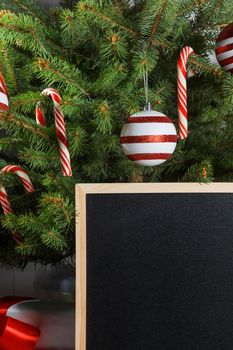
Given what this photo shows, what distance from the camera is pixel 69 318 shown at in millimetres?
968

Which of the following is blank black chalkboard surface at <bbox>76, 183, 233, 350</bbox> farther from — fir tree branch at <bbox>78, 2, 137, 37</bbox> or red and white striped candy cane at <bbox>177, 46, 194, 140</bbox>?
fir tree branch at <bbox>78, 2, 137, 37</bbox>

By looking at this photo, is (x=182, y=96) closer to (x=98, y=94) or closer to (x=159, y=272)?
(x=98, y=94)

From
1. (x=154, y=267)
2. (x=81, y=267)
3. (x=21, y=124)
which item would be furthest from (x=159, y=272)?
(x=21, y=124)

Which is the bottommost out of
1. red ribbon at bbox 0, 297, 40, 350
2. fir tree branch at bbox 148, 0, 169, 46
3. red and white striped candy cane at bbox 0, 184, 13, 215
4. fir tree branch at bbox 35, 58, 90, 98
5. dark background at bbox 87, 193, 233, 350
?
red ribbon at bbox 0, 297, 40, 350

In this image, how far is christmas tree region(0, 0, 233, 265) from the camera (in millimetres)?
857

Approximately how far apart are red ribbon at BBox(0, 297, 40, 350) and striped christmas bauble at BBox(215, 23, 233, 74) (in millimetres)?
581

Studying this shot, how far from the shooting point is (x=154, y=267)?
861 millimetres

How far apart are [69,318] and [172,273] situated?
0.77ft

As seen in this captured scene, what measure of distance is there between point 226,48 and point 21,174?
0.41 metres

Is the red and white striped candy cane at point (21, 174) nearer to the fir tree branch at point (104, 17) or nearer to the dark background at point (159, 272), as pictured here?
the dark background at point (159, 272)

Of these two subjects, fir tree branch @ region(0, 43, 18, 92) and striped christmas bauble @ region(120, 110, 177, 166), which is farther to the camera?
fir tree branch @ region(0, 43, 18, 92)

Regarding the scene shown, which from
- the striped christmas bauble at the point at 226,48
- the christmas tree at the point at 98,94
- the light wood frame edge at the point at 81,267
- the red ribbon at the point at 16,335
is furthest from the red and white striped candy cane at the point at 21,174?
the striped christmas bauble at the point at 226,48

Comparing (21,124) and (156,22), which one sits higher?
(156,22)

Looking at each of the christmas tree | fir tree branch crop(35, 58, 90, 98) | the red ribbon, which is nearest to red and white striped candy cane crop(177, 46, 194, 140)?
the christmas tree
